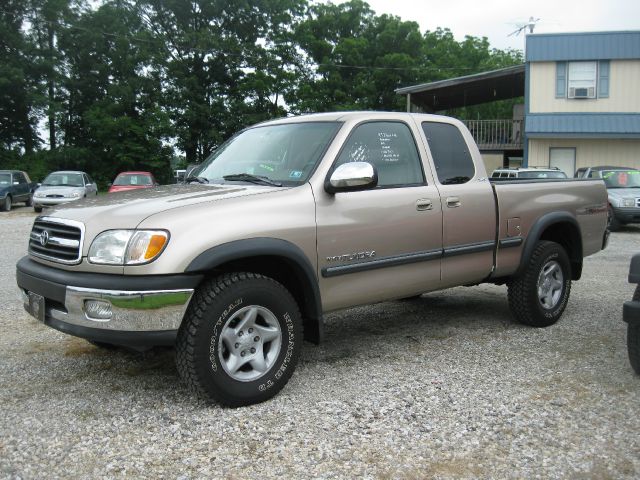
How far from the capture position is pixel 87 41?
38.4 metres

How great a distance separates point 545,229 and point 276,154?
2.78 m

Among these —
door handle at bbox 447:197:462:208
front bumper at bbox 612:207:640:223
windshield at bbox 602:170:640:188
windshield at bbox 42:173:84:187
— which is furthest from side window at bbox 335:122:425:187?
windshield at bbox 42:173:84:187

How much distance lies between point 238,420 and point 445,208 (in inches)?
90.7

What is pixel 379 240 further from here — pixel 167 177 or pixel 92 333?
pixel 167 177

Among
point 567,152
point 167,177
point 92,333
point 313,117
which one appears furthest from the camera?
point 167,177

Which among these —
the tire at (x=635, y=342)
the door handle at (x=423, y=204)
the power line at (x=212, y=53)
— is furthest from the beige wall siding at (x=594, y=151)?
the tire at (x=635, y=342)

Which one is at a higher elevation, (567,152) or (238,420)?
(567,152)

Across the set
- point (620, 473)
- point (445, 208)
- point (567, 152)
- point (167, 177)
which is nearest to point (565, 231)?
point (445, 208)

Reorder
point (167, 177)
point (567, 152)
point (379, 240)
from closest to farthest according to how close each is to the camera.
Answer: point (379, 240) < point (567, 152) < point (167, 177)

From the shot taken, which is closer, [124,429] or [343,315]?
[124,429]

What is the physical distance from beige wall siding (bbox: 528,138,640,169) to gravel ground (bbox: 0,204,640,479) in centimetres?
2144

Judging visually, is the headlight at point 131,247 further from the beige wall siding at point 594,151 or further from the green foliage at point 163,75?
the green foliage at point 163,75

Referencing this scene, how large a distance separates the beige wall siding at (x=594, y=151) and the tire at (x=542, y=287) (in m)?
21.0

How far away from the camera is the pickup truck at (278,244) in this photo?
3477mm
